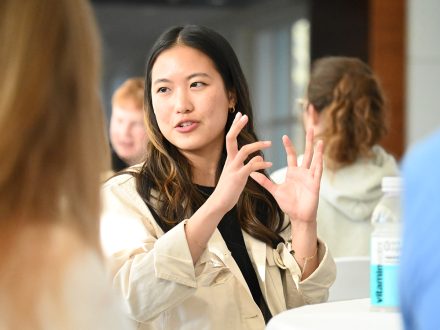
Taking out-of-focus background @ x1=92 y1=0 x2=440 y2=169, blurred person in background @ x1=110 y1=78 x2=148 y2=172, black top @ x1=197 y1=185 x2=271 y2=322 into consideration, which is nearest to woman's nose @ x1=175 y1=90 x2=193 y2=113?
black top @ x1=197 y1=185 x2=271 y2=322

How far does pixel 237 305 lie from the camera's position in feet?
7.79

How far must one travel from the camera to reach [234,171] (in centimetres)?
220

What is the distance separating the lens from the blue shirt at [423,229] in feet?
3.15

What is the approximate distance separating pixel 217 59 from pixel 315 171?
469 mm

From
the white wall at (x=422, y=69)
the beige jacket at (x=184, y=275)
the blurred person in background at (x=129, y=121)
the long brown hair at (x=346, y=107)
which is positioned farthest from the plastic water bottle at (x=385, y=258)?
the white wall at (x=422, y=69)

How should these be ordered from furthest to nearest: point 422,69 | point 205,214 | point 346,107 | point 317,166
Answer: point 422,69 → point 346,107 → point 317,166 → point 205,214

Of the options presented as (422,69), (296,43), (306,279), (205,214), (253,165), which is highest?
(296,43)

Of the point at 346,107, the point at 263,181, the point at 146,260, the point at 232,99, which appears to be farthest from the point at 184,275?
the point at 346,107

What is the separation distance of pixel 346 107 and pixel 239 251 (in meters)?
1.35

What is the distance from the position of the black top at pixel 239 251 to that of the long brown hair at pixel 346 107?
122 cm

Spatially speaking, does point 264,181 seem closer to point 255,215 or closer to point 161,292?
point 255,215

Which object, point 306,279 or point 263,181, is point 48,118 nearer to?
point 263,181

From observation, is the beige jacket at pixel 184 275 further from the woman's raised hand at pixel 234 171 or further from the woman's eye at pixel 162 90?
the woman's eye at pixel 162 90

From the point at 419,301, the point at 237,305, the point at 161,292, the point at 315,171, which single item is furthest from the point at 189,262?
the point at 419,301
